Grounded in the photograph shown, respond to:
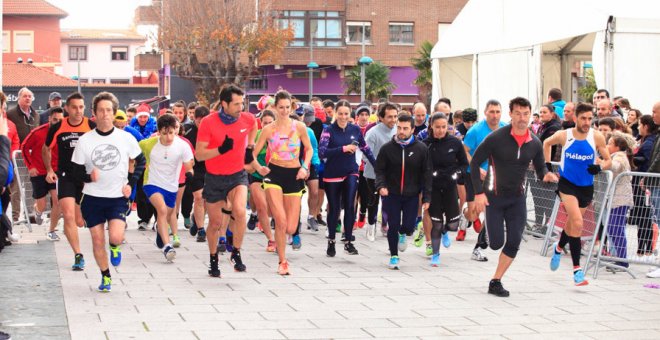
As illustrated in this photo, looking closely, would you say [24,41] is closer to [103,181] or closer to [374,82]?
[374,82]

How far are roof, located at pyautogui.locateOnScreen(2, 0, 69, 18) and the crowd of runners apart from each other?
304 feet

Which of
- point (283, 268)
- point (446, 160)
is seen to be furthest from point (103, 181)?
point (446, 160)

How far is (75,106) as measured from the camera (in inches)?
444

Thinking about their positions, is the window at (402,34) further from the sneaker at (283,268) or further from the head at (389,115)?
the sneaker at (283,268)

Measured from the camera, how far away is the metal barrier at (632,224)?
10.9m

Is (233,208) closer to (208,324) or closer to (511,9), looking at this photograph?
(208,324)

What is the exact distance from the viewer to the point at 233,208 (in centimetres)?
1072

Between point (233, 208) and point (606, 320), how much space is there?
396cm

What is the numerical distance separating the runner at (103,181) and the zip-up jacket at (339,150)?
365cm

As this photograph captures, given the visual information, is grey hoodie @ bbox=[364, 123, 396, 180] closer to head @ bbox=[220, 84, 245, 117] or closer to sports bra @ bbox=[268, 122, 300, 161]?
sports bra @ bbox=[268, 122, 300, 161]

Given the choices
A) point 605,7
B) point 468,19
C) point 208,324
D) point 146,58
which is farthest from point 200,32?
point 208,324

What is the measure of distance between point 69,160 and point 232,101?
1977mm

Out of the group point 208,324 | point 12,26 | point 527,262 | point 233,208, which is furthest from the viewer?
point 12,26

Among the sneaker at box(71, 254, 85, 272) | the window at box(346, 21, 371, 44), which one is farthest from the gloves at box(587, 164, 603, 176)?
the window at box(346, 21, 371, 44)
